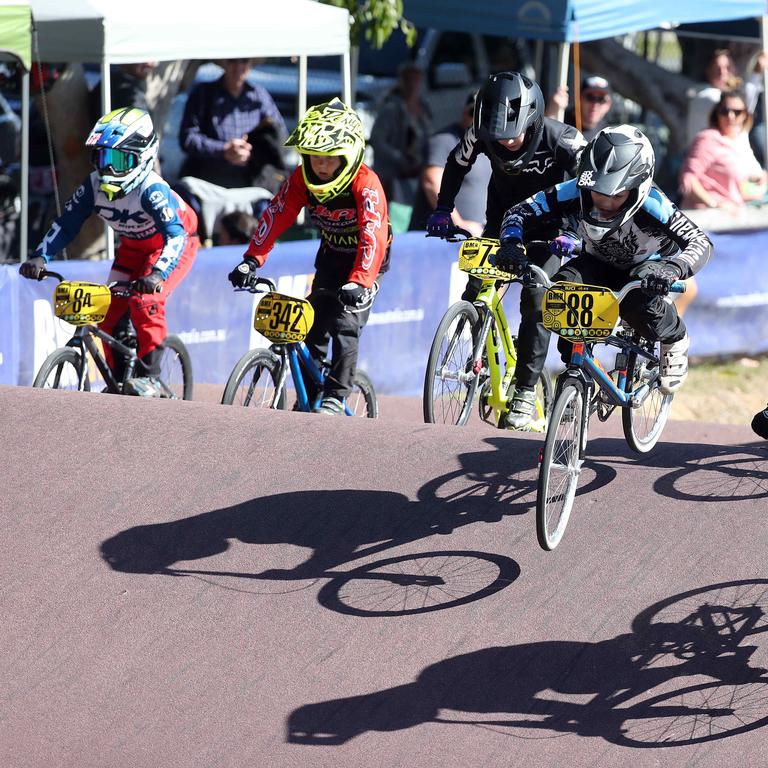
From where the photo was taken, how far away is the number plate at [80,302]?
23.6 ft

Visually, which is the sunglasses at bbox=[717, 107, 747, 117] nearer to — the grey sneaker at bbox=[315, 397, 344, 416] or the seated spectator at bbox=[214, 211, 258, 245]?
the seated spectator at bbox=[214, 211, 258, 245]

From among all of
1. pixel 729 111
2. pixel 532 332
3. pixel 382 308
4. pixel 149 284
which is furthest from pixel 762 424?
pixel 729 111

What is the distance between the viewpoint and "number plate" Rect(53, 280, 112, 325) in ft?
23.6

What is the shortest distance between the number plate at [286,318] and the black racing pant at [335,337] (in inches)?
15.6

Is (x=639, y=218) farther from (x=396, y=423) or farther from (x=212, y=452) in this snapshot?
(x=212, y=452)

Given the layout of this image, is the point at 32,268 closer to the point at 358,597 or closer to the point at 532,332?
the point at 532,332

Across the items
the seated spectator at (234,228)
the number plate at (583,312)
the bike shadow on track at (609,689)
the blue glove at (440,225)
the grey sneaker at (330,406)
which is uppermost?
the blue glove at (440,225)

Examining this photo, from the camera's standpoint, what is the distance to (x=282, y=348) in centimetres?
689

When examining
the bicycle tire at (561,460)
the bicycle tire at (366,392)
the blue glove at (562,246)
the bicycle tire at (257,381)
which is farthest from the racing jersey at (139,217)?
the bicycle tire at (561,460)

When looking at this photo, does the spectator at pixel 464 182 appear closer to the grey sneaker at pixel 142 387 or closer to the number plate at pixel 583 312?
the grey sneaker at pixel 142 387

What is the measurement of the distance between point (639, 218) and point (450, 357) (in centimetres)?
144

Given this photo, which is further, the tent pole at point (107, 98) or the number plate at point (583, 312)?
the tent pole at point (107, 98)

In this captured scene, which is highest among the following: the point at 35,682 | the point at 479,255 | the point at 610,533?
the point at 479,255

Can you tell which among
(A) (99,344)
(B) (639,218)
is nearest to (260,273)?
(A) (99,344)
